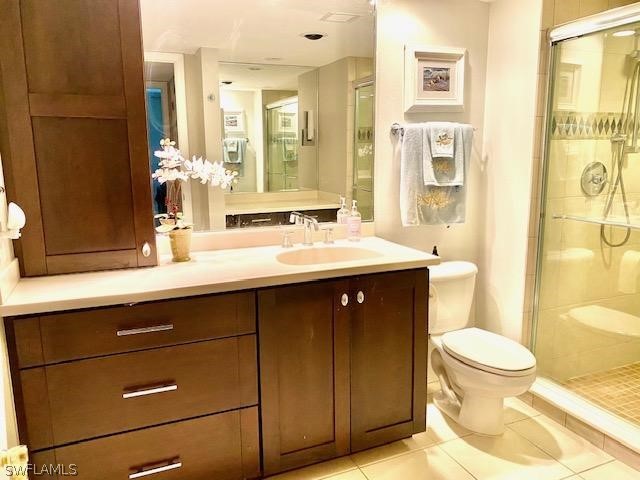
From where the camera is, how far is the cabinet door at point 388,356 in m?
1.89

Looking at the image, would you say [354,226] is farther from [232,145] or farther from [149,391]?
[149,391]

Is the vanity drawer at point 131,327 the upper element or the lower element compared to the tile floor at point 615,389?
upper

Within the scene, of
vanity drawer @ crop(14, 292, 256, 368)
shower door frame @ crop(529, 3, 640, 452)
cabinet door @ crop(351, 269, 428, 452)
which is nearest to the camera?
vanity drawer @ crop(14, 292, 256, 368)

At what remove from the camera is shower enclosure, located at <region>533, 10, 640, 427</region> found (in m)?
2.32

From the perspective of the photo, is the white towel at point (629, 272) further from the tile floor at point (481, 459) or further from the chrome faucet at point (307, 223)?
the chrome faucet at point (307, 223)

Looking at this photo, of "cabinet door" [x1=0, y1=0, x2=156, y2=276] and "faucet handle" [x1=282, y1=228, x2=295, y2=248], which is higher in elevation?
"cabinet door" [x1=0, y1=0, x2=156, y2=276]

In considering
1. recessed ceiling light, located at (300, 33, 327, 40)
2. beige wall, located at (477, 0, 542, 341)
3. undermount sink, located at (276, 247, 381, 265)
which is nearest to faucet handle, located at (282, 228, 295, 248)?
undermount sink, located at (276, 247, 381, 265)

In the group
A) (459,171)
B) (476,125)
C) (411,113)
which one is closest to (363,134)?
(411,113)

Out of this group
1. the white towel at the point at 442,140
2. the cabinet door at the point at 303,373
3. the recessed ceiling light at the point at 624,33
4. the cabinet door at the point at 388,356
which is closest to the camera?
the cabinet door at the point at 303,373

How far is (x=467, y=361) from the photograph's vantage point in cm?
208

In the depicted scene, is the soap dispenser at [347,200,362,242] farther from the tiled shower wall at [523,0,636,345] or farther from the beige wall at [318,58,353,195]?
the tiled shower wall at [523,0,636,345]

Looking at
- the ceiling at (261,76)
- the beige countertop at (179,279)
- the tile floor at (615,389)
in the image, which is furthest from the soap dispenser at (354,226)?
the tile floor at (615,389)

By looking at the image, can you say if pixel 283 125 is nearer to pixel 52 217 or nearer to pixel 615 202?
pixel 52 217

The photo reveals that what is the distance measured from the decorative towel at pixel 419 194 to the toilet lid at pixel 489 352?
0.60m
